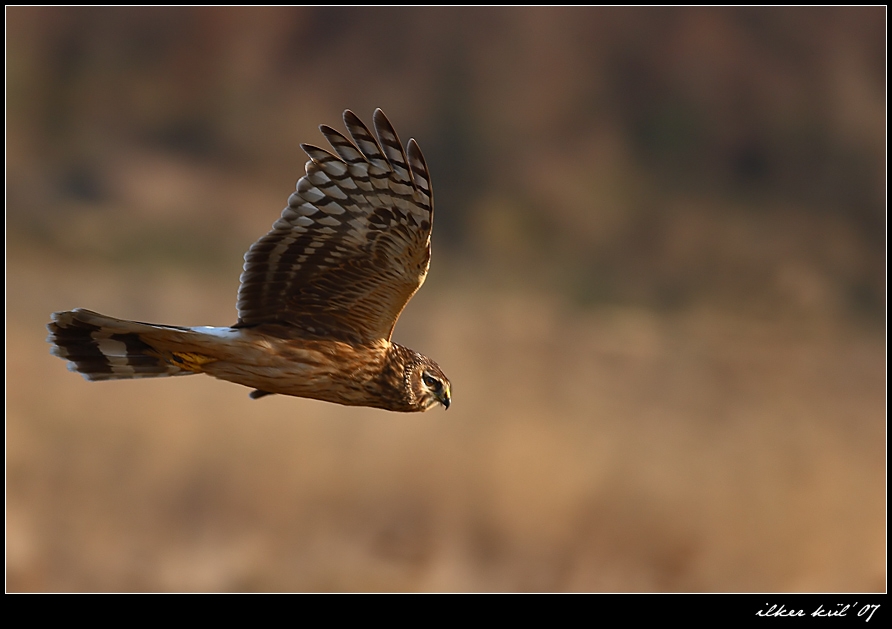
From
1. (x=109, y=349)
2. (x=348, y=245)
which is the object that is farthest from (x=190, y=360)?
(x=348, y=245)

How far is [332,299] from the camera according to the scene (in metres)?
3.29

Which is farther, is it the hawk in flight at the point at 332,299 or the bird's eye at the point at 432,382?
the bird's eye at the point at 432,382

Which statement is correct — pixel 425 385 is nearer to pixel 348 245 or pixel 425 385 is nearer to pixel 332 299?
pixel 332 299

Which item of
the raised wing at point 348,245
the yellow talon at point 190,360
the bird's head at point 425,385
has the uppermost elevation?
the raised wing at point 348,245

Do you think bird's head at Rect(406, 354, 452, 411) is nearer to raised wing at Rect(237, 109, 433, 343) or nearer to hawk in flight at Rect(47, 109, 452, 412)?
hawk in flight at Rect(47, 109, 452, 412)

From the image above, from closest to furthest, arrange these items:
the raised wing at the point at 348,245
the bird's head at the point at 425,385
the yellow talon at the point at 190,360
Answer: the raised wing at the point at 348,245, the yellow talon at the point at 190,360, the bird's head at the point at 425,385

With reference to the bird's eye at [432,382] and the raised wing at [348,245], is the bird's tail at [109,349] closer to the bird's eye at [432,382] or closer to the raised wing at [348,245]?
the raised wing at [348,245]

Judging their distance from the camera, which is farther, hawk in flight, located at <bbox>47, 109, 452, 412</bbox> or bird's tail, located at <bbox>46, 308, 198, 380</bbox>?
bird's tail, located at <bbox>46, 308, 198, 380</bbox>

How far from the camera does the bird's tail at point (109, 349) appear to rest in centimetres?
327

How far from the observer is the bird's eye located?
133 inches

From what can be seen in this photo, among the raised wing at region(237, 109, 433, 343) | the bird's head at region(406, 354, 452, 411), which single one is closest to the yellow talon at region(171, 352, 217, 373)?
the raised wing at region(237, 109, 433, 343)

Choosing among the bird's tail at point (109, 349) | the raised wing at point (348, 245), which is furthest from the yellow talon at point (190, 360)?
the raised wing at point (348, 245)
